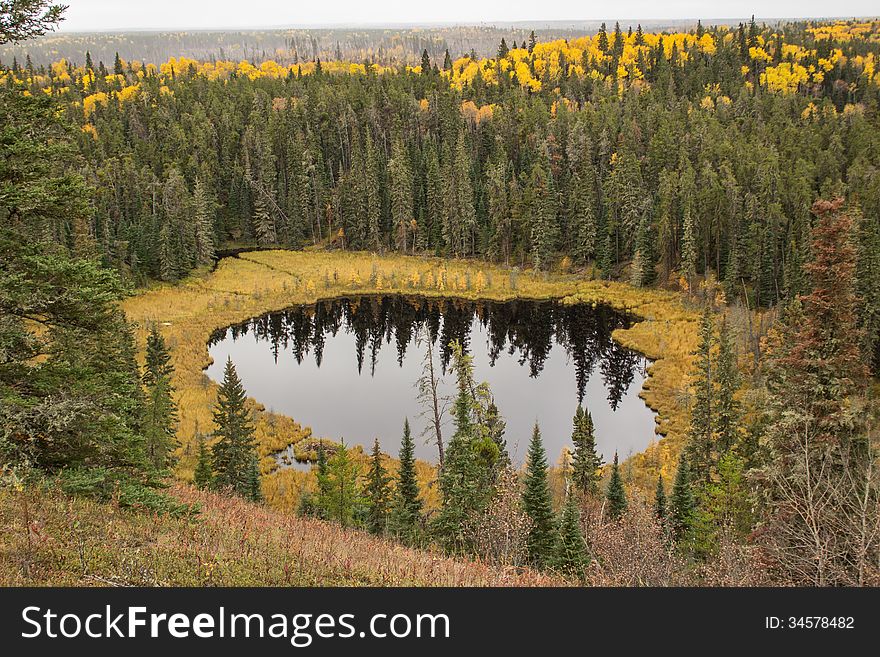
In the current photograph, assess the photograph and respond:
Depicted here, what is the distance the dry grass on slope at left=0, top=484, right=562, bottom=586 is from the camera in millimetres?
8820

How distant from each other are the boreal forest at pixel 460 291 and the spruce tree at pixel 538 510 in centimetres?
10

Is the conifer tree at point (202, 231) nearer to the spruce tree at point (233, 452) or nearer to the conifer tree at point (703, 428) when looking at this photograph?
the spruce tree at point (233, 452)

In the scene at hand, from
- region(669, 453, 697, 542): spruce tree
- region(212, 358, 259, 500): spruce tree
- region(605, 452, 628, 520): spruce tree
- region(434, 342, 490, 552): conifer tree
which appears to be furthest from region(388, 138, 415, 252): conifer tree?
region(669, 453, 697, 542): spruce tree

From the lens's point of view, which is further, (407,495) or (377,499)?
(377,499)

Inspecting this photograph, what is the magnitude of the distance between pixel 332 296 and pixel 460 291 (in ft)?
46.6

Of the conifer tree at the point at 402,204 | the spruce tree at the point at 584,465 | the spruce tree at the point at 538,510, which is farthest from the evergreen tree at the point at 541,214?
the spruce tree at the point at 538,510

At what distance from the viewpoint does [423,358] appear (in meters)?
54.2

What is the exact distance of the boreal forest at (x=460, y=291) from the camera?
11.3 meters

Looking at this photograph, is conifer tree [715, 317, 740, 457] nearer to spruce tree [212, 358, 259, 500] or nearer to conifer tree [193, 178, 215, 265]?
spruce tree [212, 358, 259, 500]

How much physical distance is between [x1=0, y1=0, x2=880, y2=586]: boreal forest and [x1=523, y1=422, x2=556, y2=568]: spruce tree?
4.1 inches

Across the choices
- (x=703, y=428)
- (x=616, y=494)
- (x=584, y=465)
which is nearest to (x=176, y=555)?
(x=616, y=494)

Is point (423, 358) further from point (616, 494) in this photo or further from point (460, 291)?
point (616, 494)

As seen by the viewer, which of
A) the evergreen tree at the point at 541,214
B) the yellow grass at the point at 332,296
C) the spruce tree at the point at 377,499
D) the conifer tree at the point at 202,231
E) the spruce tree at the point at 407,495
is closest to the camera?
the spruce tree at the point at 407,495

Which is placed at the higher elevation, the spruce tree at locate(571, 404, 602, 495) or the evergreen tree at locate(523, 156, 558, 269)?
the evergreen tree at locate(523, 156, 558, 269)
